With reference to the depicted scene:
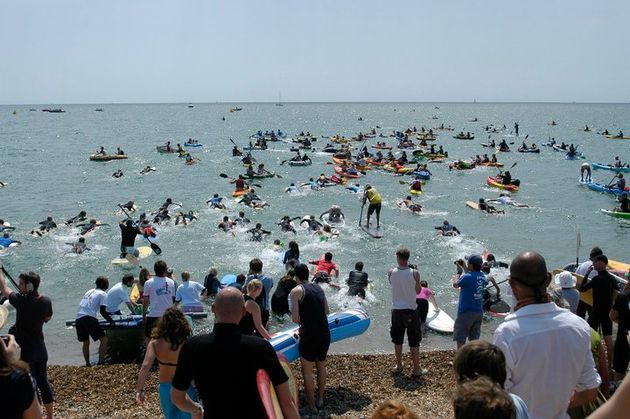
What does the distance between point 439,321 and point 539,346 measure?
378 inches

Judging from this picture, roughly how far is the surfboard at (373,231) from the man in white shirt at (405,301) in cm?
1470

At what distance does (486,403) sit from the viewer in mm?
2598

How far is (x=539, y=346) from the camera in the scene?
140 inches

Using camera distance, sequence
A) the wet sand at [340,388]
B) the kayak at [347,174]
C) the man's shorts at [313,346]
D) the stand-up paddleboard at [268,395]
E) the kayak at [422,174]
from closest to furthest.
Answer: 1. the stand-up paddleboard at [268,395]
2. the man's shorts at [313,346]
3. the wet sand at [340,388]
4. the kayak at [347,174]
5. the kayak at [422,174]

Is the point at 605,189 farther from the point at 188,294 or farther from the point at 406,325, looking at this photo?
the point at 406,325

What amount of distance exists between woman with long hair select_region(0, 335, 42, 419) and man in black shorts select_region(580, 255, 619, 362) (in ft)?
24.2

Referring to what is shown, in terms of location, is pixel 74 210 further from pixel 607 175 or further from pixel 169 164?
pixel 607 175

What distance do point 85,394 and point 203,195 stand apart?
1038 inches

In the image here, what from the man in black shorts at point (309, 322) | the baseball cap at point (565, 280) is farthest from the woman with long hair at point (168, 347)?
the baseball cap at point (565, 280)

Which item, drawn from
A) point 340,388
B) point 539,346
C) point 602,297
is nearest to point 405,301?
point 340,388

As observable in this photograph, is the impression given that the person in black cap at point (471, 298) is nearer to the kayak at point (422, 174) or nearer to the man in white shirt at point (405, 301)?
the man in white shirt at point (405, 301)

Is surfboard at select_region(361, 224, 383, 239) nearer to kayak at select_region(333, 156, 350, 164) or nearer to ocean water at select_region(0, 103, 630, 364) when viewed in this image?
ocean water at select_region(0, 103, 630, 364)

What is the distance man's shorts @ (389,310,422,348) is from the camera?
833 cm

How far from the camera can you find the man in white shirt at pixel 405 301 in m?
8.09
